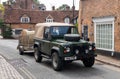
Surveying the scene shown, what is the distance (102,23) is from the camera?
61.1 ft

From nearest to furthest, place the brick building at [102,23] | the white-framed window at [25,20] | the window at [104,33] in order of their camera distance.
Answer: the brick building at [102,23], the window at [104,33], the white-framed window at [25,20]

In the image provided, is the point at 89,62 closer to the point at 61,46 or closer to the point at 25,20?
the point at 61,46

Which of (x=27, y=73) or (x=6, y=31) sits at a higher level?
(x=6, y=31)

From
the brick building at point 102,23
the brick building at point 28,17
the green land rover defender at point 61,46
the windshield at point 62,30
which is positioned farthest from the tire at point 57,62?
the brick building at point 28,17

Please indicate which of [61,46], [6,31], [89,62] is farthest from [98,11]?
[6,31]

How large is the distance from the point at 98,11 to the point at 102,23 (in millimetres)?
992

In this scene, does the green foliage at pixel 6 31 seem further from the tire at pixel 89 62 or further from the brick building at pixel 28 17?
the tire at pixel 89 62

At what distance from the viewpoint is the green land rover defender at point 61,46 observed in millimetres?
12188

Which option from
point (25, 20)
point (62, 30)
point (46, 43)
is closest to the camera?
point (46, 43)

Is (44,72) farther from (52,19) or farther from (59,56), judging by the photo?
(52,19)

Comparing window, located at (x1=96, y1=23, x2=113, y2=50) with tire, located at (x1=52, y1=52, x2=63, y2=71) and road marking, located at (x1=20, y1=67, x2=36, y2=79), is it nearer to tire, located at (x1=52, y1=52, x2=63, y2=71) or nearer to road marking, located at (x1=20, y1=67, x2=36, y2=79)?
tire, located at (x1=52, y1=52, x2=63, y2=71)

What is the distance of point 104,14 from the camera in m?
18.2

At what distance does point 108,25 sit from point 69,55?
653 centimetres

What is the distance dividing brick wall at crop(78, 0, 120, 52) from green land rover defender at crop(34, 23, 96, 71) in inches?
135
